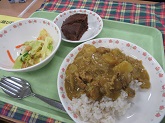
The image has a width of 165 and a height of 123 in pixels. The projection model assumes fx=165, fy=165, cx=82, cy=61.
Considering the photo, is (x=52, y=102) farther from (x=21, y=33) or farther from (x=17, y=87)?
(x=21, y=33)

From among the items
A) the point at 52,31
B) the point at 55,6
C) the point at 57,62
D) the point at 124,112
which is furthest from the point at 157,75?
the point at 55,6

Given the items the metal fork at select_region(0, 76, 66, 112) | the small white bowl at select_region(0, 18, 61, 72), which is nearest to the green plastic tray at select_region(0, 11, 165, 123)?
the metal fork at select_region(0, 76, 66, 112)

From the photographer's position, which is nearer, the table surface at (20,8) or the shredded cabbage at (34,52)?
the shredded cabbage at (34,52)

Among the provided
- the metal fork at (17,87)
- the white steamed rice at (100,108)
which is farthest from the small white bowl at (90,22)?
the white steamed rice at (100,108)

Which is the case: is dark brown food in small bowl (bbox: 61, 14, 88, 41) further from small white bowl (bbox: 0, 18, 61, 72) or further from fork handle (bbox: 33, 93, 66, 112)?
fork handle (bbox: 33, 93, 66, 112)

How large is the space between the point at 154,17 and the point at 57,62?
1216 millimetres

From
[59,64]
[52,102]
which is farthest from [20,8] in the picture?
[52,102]

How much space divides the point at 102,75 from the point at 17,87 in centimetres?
70

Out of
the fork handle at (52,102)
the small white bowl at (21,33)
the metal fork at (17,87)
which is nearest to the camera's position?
the fork handle at (52,102)

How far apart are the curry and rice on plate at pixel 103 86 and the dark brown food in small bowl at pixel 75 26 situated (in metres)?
0.51

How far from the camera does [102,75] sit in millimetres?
1155

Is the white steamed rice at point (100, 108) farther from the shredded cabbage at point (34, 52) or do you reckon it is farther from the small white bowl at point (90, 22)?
the small white bowl at point (90, 22)

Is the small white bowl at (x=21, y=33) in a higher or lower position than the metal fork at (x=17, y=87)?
higher

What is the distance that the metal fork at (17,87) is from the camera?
4.28 feet
